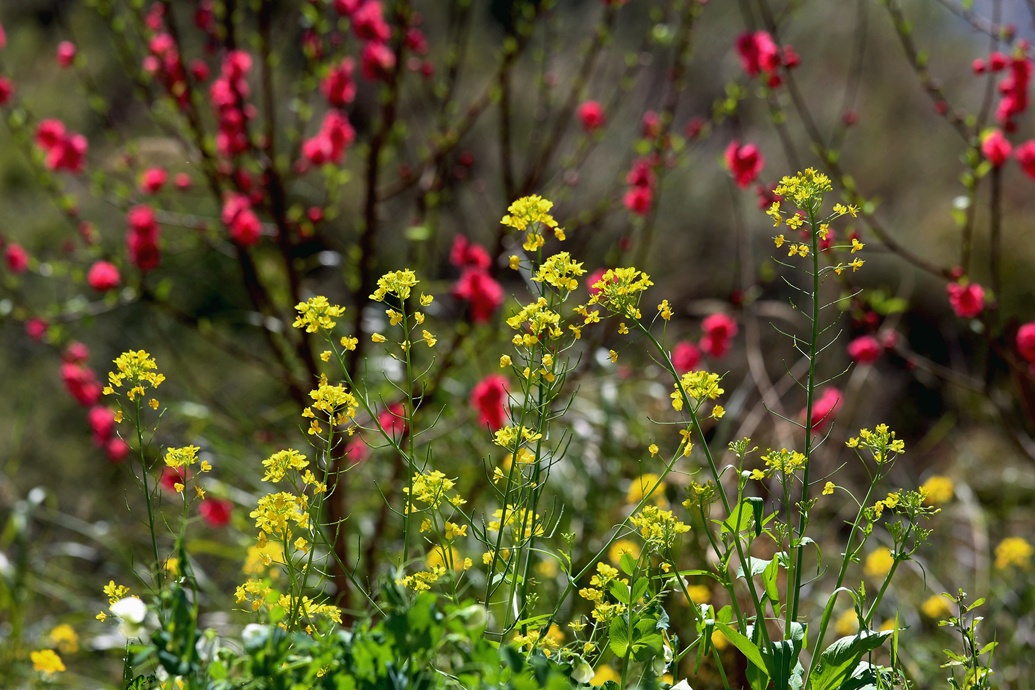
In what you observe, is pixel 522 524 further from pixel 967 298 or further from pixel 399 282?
pixel 967 298

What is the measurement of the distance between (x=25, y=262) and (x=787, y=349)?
3.74 metres

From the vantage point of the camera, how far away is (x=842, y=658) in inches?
45.7

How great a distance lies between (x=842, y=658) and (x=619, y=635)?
0.25 meters

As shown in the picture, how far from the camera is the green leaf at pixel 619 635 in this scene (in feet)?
3.81

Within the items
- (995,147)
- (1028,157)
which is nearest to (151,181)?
(995,147)

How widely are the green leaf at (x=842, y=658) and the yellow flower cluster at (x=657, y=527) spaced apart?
0.71 feet

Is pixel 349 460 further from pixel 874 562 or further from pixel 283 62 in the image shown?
pixel 283 62

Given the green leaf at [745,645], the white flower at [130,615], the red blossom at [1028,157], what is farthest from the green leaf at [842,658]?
the red blossom at [1028,157]

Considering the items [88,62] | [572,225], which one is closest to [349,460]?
[572,225]

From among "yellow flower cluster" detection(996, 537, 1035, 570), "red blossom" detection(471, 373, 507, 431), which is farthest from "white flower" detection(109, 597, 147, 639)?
"yellow flower cluster" detection(996, 537, 1035, 570)

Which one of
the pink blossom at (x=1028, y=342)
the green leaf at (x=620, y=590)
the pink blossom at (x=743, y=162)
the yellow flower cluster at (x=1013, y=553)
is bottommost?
the green leaf at (x=620, y=590)

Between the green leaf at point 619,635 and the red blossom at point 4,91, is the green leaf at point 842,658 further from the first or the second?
Answer: the red blossom at point 4,91

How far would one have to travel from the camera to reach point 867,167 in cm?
678

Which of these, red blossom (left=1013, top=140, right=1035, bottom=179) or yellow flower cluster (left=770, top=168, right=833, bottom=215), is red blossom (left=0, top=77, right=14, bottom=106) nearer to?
yellow flower cluster (left=770, top=168, right=833, bottom=215)
